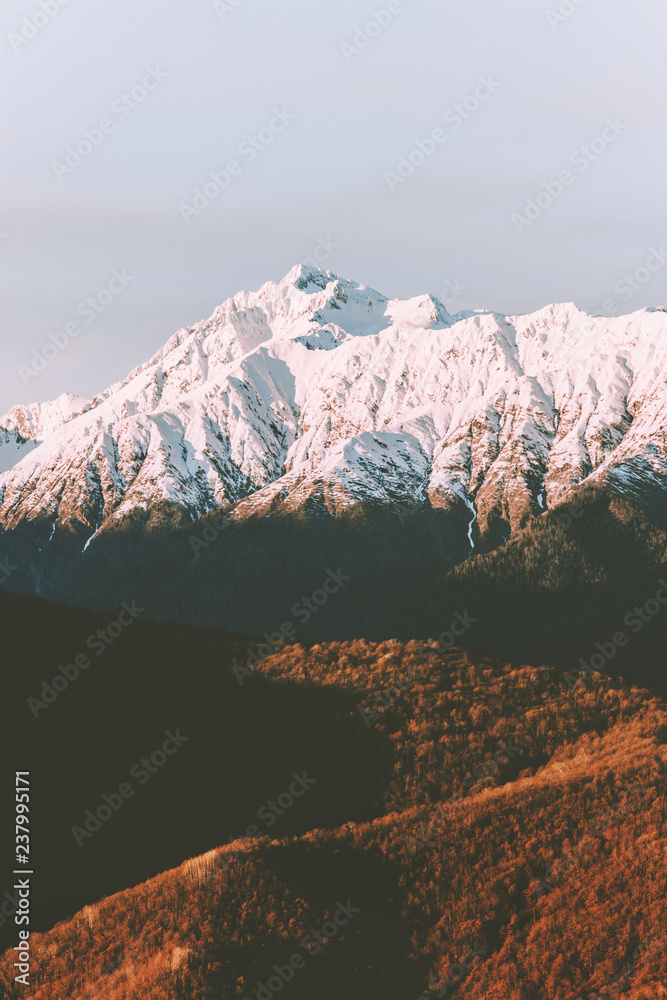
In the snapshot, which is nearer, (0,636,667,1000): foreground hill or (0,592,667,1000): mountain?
(0,636,667,1000): foreground hill

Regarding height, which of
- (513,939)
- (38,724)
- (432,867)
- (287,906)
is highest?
(38,724)

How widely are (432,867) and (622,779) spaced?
10.9 metres

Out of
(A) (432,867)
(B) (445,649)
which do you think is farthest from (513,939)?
(B) (445,649)

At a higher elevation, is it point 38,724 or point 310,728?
point 38,724

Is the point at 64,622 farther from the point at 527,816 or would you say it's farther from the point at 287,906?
the point at 527,816

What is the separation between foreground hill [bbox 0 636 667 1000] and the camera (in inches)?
1102

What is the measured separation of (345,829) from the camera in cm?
3681

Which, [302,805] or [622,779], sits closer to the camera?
Result: [622,779]

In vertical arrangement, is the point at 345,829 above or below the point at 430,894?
above

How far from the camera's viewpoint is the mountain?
28.6 m

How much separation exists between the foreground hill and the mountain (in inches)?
4.0

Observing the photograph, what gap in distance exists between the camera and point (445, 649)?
57000 millimetres

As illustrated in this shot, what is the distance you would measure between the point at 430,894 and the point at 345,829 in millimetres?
5877

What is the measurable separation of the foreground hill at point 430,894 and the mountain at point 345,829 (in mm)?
101
